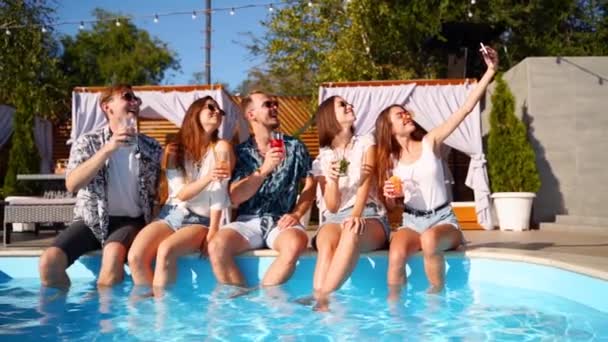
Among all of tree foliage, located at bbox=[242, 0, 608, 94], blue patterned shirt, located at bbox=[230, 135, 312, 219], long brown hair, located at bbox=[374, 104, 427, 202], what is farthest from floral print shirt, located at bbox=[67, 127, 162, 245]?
tree foliage, located at bbox=[242, 0, 608, 94]

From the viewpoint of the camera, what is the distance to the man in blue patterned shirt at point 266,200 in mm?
3729

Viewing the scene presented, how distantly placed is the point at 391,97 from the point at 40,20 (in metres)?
7.66

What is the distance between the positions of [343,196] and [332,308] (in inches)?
37.0

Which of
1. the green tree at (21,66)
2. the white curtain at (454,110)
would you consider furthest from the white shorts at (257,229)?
the green tree at (21,66)

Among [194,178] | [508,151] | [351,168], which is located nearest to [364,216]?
[351,168]

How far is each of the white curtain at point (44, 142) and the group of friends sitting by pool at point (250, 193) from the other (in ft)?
29.8

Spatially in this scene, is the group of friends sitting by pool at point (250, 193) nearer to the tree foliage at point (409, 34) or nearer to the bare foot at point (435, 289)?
the bare foot at point (435, 289)

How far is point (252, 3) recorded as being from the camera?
44.0ft

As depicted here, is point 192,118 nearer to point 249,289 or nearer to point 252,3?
point 249,289

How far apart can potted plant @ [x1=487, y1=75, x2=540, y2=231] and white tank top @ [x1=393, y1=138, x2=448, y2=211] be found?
204 inches

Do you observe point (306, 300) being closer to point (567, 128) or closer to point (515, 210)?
point (515, 210)

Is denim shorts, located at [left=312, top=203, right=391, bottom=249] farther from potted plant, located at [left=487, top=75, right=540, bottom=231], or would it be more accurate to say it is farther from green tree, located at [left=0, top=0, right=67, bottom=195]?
green tree, located at [left=0, top=0, right=67, bottom=195]

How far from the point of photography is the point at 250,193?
397cm

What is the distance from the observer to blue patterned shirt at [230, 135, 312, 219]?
13.4 feet
